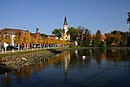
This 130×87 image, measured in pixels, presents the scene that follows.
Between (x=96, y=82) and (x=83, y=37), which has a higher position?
(x=83, y=37)

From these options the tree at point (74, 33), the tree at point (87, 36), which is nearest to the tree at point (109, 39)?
the tree at point (87, 36)

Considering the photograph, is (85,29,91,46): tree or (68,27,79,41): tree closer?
(85,29,91,46): tree

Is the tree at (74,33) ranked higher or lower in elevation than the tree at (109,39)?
higher

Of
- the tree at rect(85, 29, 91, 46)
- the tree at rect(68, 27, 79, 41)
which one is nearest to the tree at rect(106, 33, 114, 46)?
the tree at rect(85, 29, 91, 46)

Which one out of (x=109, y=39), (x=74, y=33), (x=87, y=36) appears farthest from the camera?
(x=74, y=33)

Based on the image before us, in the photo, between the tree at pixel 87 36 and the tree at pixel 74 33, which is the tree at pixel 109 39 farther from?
the tree at pixel 74 33

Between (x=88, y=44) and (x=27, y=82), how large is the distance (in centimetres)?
13608

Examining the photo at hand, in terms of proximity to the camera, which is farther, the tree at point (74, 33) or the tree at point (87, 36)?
the tree at point (74, 33)

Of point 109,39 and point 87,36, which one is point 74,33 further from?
point 109,39

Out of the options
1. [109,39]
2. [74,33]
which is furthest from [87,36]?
[109,39]

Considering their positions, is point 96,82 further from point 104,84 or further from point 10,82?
point 10,82

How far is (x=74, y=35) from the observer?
175625 millimetres

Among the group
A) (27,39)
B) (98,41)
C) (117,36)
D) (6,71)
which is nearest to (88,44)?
(98,41)

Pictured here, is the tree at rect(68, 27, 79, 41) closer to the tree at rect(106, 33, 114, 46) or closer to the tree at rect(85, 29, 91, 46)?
the tree at rect(85, 29, 91, 46)
